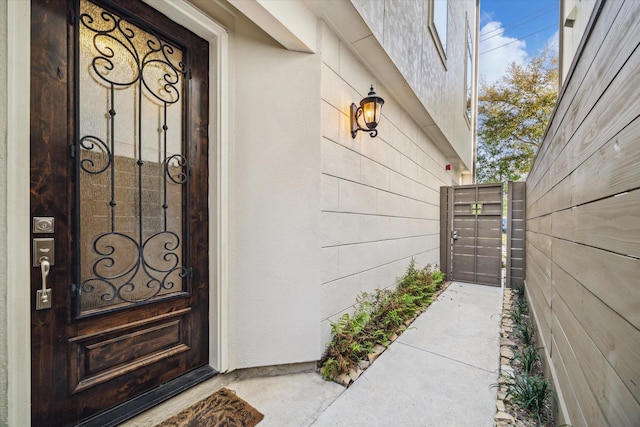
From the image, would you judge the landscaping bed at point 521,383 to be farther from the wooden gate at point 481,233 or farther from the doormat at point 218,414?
the wooden gate at point 481,233

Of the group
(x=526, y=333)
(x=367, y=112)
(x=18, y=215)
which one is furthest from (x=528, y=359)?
(x=18, y=215)

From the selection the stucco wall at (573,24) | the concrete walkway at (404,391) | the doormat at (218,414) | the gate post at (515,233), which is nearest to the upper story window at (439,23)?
the stucco wall at (573,24)

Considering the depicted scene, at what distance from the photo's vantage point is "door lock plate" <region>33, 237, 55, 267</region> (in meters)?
1.30

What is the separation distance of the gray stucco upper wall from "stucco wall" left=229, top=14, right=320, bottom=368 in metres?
0.88

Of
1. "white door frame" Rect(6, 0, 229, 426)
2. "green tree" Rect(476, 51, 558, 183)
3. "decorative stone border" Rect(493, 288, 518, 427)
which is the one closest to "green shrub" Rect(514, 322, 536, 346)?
"decorative stone border" Rect(493, 288, 518, 427)

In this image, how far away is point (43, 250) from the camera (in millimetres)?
1322

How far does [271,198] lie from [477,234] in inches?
179

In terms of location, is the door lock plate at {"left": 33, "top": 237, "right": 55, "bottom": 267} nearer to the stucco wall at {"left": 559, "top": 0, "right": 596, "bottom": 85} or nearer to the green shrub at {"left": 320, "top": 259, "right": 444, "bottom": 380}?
the green shrub at {"left": 320, "top": 259, "right": 444, "bottom": 380}

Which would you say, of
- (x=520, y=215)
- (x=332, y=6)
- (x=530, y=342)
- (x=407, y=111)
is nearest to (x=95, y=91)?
(x=332, y=6)

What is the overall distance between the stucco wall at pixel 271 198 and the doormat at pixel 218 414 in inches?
11.4

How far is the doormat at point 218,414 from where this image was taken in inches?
61.7

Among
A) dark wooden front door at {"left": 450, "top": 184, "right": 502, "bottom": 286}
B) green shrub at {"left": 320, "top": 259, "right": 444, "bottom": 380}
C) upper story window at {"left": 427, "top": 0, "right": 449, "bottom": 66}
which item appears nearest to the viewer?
green shrub at {"left": 320, "top": 259, "right": 444, "bottom": 380}

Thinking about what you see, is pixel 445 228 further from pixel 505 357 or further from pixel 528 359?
pixel 528 359

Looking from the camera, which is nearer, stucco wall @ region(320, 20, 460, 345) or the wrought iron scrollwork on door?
the wrought iron scrollwork on door
